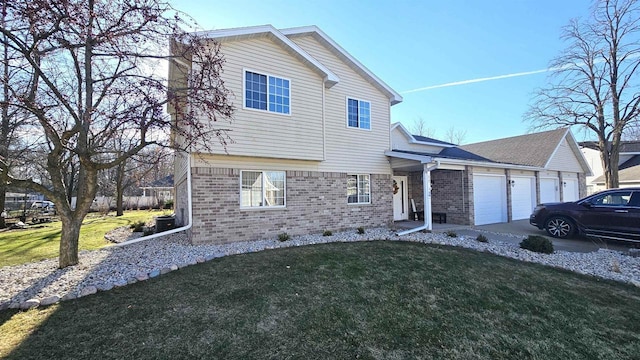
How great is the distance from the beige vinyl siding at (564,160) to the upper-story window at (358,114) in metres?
11.9

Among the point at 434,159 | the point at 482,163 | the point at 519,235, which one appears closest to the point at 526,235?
the point at 519,235

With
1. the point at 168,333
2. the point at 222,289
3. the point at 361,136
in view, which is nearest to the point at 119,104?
the point at 222,289

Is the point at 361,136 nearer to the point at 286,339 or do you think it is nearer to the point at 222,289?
the point at 222,289

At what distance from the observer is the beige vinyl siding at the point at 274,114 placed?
346 inches

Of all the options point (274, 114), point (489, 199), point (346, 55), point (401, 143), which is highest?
point (346, 55)

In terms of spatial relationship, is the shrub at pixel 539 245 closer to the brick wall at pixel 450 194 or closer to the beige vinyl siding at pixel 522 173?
the brick wall at pixel 450 194

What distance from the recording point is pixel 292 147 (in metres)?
9.77

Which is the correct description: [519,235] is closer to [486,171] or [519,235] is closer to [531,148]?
[486,171]

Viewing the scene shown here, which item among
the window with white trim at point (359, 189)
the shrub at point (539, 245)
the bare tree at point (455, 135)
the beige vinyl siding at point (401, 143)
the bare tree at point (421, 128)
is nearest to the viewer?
the shrub at point (539, 245)

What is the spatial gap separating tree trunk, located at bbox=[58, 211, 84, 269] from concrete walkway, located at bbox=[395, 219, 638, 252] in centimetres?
1057

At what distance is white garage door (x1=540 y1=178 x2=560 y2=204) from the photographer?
1683 centimetres

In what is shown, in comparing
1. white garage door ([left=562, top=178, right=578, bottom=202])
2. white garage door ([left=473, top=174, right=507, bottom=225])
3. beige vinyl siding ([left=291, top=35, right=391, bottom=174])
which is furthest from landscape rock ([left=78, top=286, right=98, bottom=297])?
white garage door ([left=562, top=178, right=578, bottom=202])

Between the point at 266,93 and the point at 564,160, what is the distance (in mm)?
19128

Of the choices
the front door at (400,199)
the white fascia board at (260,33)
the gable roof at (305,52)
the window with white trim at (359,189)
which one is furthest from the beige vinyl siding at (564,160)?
the white fascia board at (260,33)
